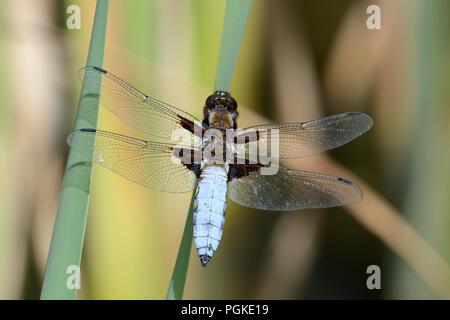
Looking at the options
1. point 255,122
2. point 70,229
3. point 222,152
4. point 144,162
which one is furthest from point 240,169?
point 70,229

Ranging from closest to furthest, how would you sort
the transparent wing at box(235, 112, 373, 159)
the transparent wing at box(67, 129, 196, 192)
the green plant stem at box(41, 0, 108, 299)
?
the green plant stem at box(41, 0, 108, 299)
the transparent wing at box(67, 129, 196, 192)
the transparent wing at box(235, 112, 373, 159)

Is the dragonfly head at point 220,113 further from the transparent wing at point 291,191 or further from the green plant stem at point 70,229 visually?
the green plant stem at point 70,229

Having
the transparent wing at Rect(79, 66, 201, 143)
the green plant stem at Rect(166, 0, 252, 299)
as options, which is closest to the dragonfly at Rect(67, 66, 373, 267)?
the transparent wing at Rect(79, 66, 201, 143)

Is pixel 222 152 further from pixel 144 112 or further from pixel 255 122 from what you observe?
pixel 255 122

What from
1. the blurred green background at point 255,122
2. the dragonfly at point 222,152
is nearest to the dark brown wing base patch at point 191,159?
the dragonfly at point 222,152

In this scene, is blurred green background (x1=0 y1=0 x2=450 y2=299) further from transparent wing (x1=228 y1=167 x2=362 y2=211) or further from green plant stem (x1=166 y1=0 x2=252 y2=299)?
green plant stem (x1=166 y1=0 x2=252 y2=299)

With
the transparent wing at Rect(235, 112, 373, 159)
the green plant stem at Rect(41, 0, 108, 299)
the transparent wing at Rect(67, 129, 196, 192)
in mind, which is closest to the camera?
the green plant stem at Rect(41, 0, 108, 299)

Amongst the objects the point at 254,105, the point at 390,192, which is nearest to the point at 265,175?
the point at 254,105
